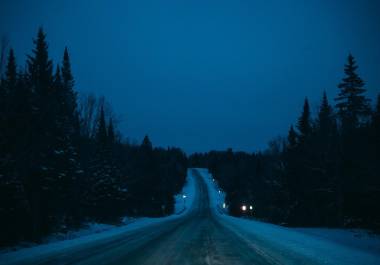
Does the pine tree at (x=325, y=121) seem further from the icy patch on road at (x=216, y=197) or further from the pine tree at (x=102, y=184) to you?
the icy patch on road at (x=216, y=197)

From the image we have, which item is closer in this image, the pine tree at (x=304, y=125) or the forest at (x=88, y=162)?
the forest at (x=88, y=162)

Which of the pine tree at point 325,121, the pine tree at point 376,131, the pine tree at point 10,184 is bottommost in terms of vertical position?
the pine tree at point 10,184

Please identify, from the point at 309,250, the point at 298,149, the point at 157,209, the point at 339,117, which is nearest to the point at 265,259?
the point at 309,250

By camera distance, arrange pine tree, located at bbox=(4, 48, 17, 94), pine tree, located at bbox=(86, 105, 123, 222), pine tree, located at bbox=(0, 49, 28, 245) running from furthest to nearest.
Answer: pine tree, located at bbox=(86, 105, 123, 222) → pine tree, located at bbox=(4, 48, 17, 94) → pine tree, located at bbox=(0, 49, 28, 245)

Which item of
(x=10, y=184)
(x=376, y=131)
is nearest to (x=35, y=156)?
(x=10, y=184)

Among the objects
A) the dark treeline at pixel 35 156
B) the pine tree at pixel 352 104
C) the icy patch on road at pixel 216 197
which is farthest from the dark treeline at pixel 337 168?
the icy patch on road at pixel 216 197

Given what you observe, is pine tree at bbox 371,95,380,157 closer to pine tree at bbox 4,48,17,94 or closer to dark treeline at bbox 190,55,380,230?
dark treeline at bbox 190,55,380,230

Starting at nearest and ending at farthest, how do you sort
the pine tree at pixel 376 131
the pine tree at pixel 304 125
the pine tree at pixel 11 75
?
the pine tree at pixel 11 75 → the pine tree at pixel 376 131 → the pine tree at pixel 304 125

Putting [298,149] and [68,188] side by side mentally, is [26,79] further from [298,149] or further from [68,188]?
[298,149]

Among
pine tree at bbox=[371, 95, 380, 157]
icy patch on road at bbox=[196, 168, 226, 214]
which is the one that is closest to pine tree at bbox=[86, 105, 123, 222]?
pine tree at bbox=[371, 95, 380, 157]

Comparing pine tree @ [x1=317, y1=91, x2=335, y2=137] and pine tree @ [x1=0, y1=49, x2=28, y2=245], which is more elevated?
pine tree @ [x1=317, y1=91, x2=335, y2=137]

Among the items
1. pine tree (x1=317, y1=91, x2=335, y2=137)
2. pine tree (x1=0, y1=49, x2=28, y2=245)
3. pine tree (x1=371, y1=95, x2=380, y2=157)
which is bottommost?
pine tree (x1=0, y1=49, x2=28, y2=245)

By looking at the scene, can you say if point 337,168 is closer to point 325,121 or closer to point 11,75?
point 325,121

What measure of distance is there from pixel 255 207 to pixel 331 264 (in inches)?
3250
